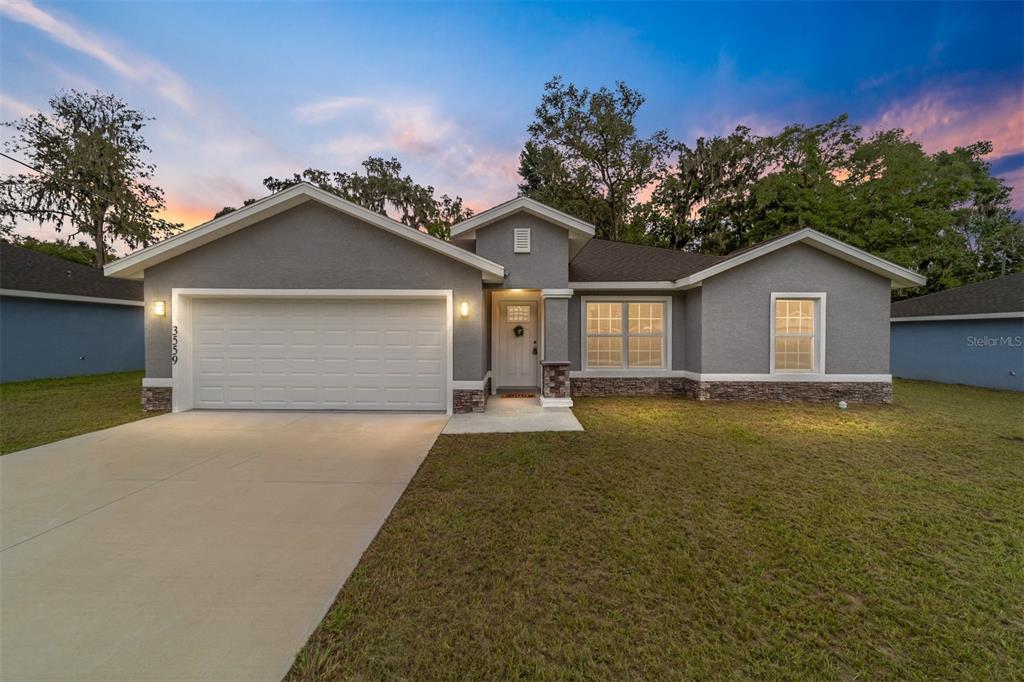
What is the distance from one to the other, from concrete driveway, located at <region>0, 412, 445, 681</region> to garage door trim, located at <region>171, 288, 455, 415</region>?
2138mm

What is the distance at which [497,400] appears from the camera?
898cm

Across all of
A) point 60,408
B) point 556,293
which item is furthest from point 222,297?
point 556,293

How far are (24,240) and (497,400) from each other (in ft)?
109

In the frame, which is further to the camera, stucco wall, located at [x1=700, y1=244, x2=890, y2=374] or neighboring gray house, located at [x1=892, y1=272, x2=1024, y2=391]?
neighboring gray house, located at [x1=892, y1=272, x2=1024, y2=391]

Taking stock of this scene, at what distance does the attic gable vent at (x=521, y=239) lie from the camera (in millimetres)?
8922

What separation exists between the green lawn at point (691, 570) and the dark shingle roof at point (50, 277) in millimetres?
15576

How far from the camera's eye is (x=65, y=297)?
1223cm

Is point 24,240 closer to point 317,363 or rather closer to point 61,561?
point 317,363

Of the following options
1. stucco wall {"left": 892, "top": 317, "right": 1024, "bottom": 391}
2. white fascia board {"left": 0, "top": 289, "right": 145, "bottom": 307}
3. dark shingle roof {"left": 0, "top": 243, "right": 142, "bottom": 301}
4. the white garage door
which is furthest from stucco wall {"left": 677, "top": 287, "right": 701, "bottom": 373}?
dark shingle roof {"left": 0, "top": 243, "right": 142, "bottom": 301}

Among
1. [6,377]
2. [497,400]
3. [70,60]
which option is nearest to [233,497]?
[497,400]

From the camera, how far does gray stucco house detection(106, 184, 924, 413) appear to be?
25.1 feet

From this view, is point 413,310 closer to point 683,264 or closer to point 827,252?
point 683,264

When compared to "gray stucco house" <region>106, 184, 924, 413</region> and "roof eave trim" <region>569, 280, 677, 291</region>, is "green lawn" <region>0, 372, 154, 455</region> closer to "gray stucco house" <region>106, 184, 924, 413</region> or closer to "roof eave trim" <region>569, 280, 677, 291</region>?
"gray stucco house" <region>106, 184, 924, 413</region>

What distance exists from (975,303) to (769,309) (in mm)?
8608
